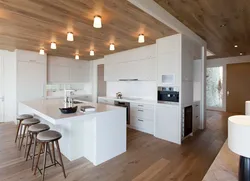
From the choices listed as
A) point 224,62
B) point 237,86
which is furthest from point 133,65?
point 237,86

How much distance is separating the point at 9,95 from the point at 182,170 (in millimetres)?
5793

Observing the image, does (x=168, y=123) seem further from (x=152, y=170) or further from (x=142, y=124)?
(x=152, y=170)

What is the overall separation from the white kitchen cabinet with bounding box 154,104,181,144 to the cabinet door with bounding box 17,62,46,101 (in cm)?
407

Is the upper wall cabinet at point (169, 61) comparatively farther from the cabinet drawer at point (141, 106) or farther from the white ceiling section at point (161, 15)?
the cabinet drawer at point (141, 106)

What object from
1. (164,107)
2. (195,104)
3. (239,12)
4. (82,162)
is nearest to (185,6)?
(239,12)

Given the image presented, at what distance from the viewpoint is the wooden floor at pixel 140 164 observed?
87.9 inches

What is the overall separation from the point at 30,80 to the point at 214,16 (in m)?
5.43

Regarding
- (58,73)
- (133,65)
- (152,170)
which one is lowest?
(152,170)

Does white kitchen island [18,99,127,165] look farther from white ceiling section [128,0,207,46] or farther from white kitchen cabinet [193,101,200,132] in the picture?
white kitchen cabinet [193,101,200,132]

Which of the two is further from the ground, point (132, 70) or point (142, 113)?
point (132, 70)

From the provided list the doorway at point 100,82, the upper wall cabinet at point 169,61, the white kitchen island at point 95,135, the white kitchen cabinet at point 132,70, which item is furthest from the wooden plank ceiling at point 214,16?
the doorway at point 100,82

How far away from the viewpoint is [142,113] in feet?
14.1

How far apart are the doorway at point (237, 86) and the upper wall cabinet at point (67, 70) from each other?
21.8ft

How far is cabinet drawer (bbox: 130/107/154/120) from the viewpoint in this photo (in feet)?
13.5
